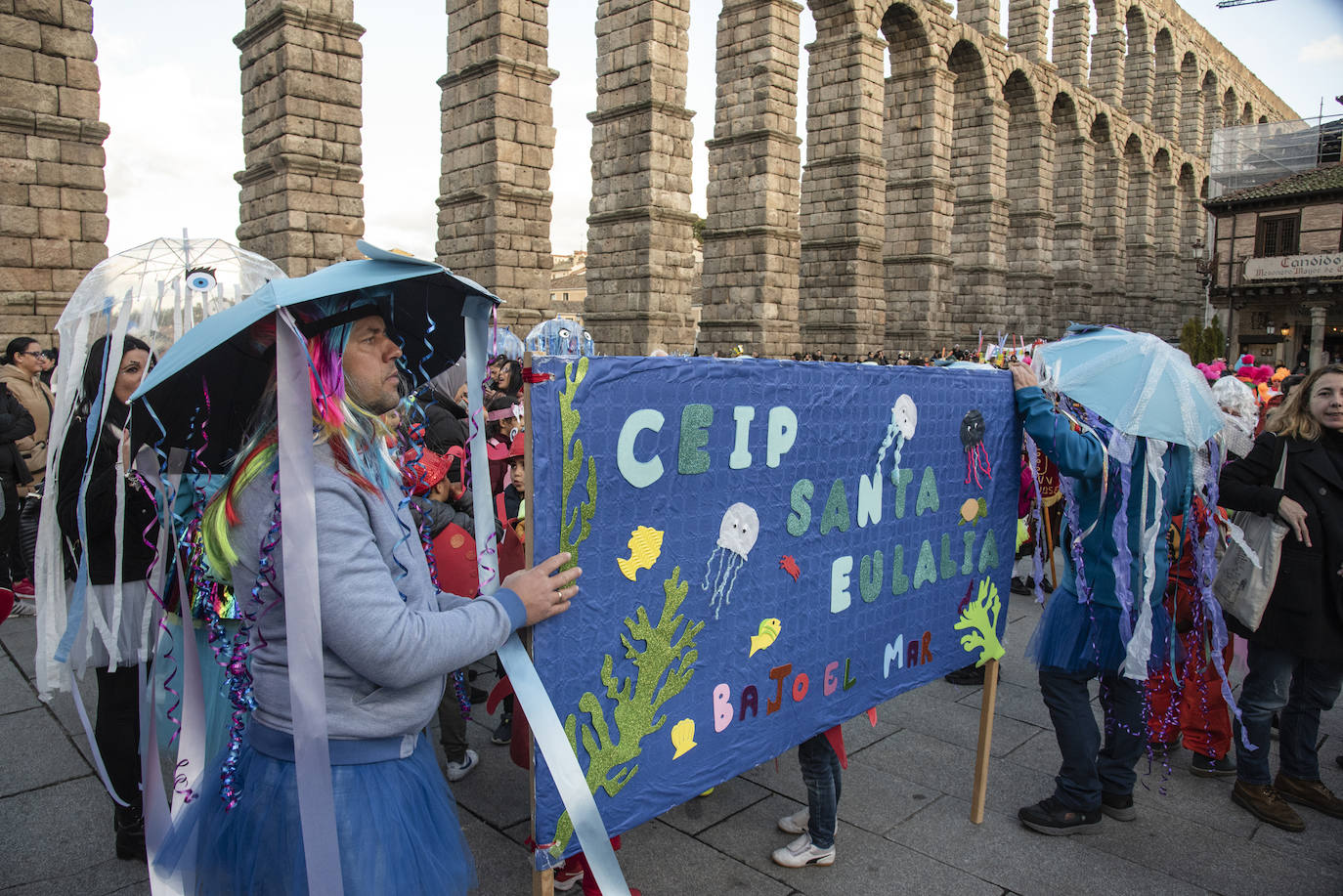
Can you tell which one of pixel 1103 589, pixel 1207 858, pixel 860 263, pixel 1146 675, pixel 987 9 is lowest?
pixel 1207 858

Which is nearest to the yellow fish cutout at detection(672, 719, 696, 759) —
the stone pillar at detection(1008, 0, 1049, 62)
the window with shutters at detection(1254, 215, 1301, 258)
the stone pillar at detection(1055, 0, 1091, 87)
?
the stone pillar at detection(1008, 0, 1049, 62)

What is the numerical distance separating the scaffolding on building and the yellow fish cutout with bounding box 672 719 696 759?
42.5 metres

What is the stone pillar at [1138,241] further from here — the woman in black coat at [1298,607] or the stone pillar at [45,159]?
the stone pillar at [45,159]

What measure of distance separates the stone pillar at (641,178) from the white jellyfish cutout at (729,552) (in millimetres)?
12248

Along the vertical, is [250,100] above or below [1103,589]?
above

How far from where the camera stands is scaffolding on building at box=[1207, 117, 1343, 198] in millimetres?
36438

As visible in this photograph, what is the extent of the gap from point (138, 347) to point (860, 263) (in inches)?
713

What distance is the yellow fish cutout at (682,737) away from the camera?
2.28 metres

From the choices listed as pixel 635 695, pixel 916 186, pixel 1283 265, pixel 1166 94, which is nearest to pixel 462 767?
pixel 635 695

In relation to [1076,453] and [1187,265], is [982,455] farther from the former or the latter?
[1187,265]

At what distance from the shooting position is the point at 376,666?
1.60 metres

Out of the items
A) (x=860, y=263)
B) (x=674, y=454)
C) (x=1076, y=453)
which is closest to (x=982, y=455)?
(x=1076, y=453)

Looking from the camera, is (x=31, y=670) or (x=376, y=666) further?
(x=31, y=670)

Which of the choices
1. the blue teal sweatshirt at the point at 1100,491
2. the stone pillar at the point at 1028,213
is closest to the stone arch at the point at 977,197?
the stone pillar at the point at 1028,213
